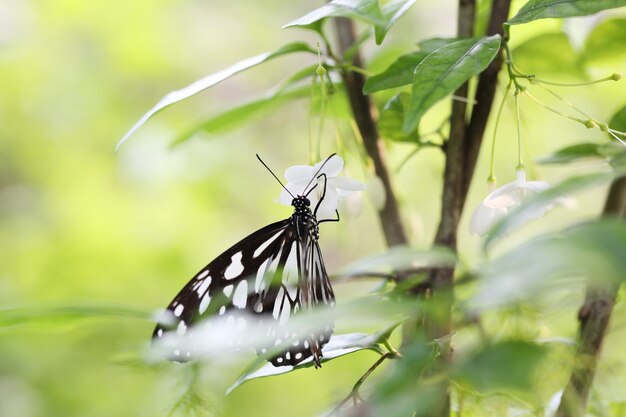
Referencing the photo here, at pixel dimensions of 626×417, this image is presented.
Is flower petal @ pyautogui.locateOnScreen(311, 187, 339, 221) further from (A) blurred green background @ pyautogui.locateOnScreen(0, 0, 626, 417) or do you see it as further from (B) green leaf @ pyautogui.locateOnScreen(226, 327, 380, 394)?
(A) blurred green background @ pyautogui.locateOnScreen(0, 0, 626, 417)

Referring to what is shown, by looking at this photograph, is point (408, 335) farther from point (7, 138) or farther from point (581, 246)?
point (7, 138)

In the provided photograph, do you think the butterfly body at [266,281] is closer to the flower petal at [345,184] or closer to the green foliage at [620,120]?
the flower petal at [345,184]

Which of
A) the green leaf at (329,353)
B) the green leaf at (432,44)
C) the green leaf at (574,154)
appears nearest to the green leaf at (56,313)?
the green leaf at (329,353)

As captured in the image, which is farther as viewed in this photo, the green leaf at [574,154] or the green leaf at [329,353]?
the green leaf at [574,154]

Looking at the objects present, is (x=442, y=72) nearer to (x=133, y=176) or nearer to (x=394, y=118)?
(x=394, y=118)

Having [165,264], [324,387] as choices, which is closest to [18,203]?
[165,264]

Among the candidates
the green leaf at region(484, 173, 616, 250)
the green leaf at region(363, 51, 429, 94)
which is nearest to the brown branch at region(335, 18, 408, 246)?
the green leaf at region(363, 51, 429, 94)
